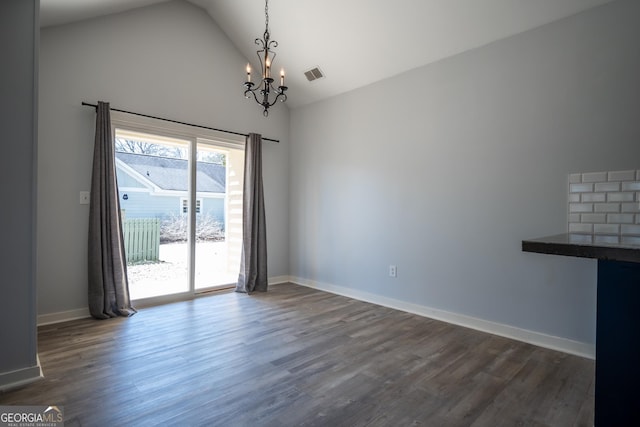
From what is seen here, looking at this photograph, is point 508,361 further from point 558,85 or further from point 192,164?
point 192,164

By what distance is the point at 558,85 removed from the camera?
9.02 ft

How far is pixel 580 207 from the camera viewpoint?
2.64m

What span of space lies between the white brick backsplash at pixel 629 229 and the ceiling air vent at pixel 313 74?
140 inches

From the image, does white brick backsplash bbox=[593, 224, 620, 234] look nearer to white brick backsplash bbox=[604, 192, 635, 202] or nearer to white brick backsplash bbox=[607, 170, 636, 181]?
white brick backsplash bbox=[604, 192, 635, 202]

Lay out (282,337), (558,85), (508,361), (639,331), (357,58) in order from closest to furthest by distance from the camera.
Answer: (639,331) < (508,361) < (558,85) < (282,337) < (357,58)

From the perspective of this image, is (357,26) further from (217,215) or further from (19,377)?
(19,377)

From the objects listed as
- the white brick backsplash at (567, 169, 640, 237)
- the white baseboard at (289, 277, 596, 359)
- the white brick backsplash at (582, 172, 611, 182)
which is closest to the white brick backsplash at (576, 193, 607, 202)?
the white brick backsplash at (567, 169, 640, 237)

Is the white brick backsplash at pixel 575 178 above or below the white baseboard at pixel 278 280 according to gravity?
above

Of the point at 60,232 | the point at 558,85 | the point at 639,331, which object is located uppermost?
the point at 558,85

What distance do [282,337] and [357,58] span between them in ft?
10.7

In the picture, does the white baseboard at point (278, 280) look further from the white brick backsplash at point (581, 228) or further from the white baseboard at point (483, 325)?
the white brick backsplash at point (581, 228)

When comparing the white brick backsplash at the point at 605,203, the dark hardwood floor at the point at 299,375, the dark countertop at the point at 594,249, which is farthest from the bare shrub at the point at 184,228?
the white brick backsplash at the point at 605,203

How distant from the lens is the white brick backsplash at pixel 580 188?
260 cm

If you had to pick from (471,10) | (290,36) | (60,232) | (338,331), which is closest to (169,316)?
(60,232)
